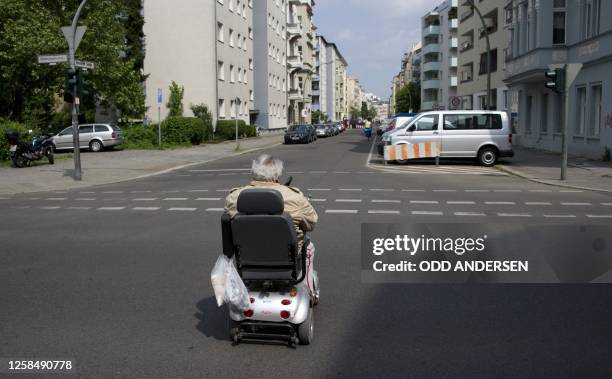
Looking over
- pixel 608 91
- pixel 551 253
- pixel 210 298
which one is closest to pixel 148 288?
pixel 210 298

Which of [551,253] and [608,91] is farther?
[608,91]

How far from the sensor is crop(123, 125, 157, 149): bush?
3478cm

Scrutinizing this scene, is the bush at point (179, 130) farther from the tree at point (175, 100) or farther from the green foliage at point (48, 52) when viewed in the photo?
the tree at point (175, 100)

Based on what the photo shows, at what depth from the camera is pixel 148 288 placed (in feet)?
20.3

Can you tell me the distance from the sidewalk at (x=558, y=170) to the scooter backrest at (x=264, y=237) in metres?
12.4

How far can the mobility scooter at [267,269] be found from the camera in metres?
4.31

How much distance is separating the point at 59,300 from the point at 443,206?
7887mm

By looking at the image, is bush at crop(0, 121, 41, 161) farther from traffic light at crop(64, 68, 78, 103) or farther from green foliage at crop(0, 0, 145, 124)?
green foliage at crop(0, 0, 145, 124)

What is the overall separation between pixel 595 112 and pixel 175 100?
2964cm

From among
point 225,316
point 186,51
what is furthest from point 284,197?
point 186,51

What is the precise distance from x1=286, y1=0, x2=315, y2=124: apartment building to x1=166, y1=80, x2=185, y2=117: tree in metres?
30.8

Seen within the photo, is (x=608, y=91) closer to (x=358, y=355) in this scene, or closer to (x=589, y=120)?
(x=589, y=120)

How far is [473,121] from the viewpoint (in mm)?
22547

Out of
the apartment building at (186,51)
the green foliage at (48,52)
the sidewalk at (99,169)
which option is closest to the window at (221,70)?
the apartment building at (186,51)
